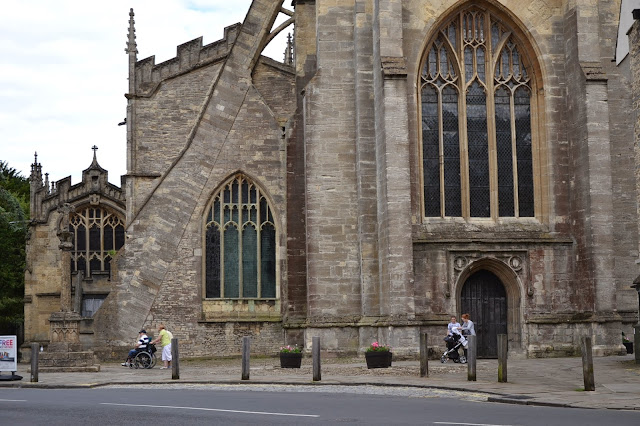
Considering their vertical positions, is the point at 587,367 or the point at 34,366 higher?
the point at 587,367

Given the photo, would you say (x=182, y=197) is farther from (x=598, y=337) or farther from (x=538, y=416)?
(x=538, y=416)

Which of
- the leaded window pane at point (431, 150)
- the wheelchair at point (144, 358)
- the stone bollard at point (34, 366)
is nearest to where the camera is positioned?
the stone bollard at point (34, 366)

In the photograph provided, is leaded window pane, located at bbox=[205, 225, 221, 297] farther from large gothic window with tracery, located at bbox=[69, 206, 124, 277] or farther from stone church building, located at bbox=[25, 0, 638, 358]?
large gothic window with tracery, located at bbox=[69, 206, 124, 277]

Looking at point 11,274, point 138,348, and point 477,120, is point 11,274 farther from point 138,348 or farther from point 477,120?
point 477,120

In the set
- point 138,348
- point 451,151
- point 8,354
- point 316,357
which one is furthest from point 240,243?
point 316,357

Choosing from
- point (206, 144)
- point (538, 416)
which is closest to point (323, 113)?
point (206, 144)

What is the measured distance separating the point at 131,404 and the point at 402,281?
13320mm

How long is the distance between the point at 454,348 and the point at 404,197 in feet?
14.5

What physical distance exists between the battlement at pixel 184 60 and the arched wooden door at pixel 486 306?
14019 millimetres

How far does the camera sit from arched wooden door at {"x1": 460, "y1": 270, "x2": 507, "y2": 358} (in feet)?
94.3

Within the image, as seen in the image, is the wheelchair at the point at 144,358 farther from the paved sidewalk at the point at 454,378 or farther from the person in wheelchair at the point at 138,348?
the paved sidewalk at the point at 454,378

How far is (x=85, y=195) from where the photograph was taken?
144 feet

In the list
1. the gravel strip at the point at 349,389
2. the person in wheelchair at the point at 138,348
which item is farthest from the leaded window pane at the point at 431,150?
the gravel strip at the point at 349,389

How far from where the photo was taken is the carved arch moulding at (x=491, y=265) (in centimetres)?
2816
